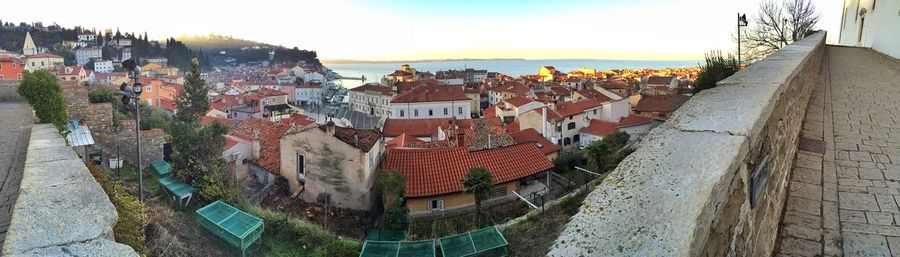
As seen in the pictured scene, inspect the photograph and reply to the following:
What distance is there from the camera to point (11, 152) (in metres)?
6.30

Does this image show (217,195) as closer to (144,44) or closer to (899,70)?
(899,70)

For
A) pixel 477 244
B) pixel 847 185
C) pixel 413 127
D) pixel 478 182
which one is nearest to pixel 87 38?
pixel 413 127

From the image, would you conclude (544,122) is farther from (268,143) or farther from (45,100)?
(45,100)

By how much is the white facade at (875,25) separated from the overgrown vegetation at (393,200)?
12836mm

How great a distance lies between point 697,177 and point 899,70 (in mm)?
11374

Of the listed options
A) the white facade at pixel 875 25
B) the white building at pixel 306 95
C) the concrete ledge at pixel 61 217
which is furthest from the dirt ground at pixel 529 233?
the white building at pixel 306 95

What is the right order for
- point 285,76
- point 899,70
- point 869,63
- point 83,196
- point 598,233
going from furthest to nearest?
1. point 285,76
2. point 869,63
3. point 899,70
4. point 83,196
5. point 598,233

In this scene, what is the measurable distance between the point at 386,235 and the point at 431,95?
2915cm

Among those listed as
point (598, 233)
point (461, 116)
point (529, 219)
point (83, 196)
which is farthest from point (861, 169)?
point (461, 116)

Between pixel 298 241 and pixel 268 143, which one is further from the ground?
pixel 268 143

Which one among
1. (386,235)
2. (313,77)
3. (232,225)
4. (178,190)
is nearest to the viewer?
(232,225)

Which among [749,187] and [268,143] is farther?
[268,143]

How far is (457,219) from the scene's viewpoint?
11461 mm

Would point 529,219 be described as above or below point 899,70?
below
